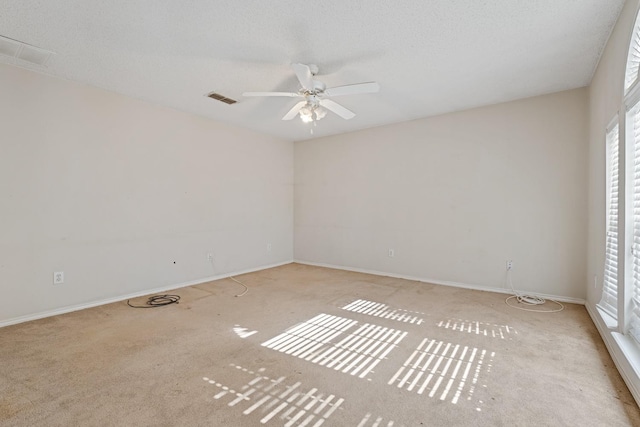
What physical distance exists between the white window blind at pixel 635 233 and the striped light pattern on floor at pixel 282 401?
2005 mm

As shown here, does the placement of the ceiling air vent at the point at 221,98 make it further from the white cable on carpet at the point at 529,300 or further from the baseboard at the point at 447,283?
the white cable on carpet at the point at 529,300

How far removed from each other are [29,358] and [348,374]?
2.28 metres

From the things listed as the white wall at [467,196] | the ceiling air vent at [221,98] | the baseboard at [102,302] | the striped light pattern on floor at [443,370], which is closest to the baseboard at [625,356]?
the striped light pattern on floor at [443,370]

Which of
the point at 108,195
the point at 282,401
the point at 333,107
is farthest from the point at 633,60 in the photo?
the point at 108,195

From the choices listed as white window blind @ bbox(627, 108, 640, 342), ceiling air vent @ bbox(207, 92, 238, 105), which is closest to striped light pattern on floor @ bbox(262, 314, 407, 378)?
white window blind @ bbox(627, 108, 640, 342)

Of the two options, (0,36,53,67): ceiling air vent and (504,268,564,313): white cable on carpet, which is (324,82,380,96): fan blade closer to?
(0,36,53,67): ceiling air vent

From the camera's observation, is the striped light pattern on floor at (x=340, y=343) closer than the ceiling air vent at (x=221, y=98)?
Yes

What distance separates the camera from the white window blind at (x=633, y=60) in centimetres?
183

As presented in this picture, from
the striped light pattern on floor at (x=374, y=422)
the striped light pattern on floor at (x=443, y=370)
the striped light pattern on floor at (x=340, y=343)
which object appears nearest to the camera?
the striped light pattern on floor at (x=374, y=422)

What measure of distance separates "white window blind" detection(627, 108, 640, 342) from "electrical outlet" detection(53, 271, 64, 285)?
485cm

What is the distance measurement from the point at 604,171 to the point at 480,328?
5.88 ft

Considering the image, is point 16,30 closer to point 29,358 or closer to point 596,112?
point 29,358

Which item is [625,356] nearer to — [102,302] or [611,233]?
[611,233]

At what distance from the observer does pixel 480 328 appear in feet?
8.70
